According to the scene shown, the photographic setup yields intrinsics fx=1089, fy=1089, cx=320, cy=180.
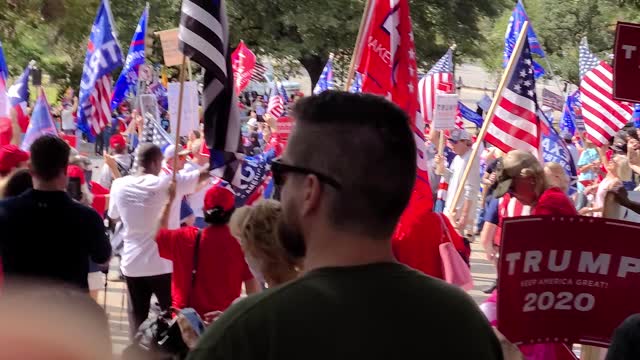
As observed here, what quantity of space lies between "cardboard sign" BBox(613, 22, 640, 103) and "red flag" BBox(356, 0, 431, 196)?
3.12 meters

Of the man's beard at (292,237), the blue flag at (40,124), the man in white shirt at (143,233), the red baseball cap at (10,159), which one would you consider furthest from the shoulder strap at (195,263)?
the blue flag at (40,124)

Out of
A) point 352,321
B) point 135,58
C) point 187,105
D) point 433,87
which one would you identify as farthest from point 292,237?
point 433,87

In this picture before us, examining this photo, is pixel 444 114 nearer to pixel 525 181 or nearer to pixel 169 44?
pixel 169 44

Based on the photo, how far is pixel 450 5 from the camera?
39.4 metres

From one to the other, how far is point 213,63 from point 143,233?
1.28 meters

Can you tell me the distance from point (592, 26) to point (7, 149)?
45.9 m

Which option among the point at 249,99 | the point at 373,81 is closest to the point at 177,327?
the point at 373,81

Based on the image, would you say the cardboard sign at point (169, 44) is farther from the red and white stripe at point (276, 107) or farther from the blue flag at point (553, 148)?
the blue flag at point (553, 148)

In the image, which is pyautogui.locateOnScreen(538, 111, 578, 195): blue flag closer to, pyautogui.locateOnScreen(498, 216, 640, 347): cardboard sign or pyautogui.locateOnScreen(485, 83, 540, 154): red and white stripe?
pyautogui.locateOnScreen(485, 83, 540, 154): red and white stripe

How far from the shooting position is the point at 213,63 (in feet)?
24.6

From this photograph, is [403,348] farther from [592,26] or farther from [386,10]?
[592,26]

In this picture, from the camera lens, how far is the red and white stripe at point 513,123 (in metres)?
9.75

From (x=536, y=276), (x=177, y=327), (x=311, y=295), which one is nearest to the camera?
(x=311, y=295)

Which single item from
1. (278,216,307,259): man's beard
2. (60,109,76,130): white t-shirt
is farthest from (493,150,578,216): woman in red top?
(60,109,76,130): white t-shirt
